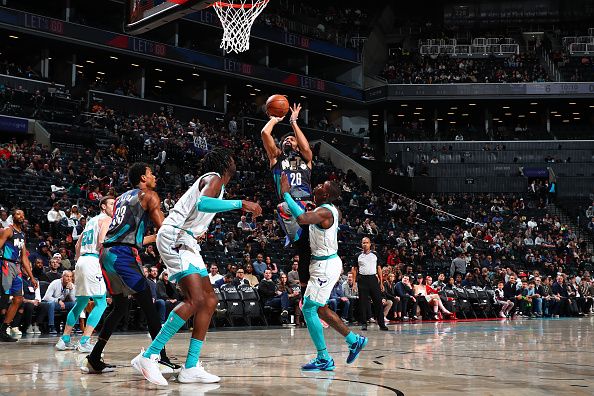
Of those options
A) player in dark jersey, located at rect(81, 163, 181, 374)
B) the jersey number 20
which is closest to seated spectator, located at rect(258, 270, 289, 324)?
the jersey number 20

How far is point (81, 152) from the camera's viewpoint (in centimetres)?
2664

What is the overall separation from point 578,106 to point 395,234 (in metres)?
24.4

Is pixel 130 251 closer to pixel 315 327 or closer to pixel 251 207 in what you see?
pixel 251 207

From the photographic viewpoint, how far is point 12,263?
11609 mm

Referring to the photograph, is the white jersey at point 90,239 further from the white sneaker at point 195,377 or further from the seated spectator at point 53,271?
the seated spectator at point 53,271

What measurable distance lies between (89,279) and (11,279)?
7.02 ft

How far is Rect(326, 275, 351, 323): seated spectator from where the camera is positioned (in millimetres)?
18297

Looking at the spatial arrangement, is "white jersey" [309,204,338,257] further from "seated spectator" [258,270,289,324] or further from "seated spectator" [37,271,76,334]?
"seated spectator" [258,270,289,324]

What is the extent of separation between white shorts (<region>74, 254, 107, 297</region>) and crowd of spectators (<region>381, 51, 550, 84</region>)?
39.0 m

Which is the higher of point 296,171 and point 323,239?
point 296,171

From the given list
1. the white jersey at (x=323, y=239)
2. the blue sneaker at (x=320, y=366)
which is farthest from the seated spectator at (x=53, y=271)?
the blue sneaker at (x=320, y=366)

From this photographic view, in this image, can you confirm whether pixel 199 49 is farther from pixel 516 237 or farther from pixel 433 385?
pixel 433 385

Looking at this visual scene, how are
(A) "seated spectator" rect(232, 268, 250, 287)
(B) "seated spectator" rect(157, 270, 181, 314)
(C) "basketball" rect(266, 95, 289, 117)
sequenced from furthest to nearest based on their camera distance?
(A) "seated spectator" rect(232, 268, 250, 287) → (B) "seated spectator" rect(157, 270, 181, 314) → (C) "basketball" rect(266, 95, 289, 117)

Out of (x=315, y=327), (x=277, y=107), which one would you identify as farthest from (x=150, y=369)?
(x=277, y=107)
